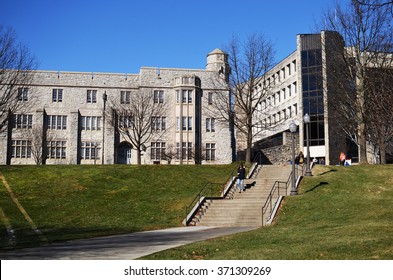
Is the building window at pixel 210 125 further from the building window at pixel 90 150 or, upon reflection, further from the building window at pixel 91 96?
the building window at pixel 91 96

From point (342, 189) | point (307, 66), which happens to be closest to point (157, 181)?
point (342, 189)

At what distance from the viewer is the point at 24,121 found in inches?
2296

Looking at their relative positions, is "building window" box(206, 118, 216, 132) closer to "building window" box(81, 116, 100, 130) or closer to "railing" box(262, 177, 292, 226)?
"building window" box(81, 116, 100, 130)

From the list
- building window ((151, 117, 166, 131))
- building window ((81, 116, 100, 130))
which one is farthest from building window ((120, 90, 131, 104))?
building window ((151, 117, 166, 131))

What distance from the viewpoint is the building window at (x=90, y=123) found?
59.8 meters

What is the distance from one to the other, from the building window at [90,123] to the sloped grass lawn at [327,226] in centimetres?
3178

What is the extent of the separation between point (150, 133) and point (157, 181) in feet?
72.8

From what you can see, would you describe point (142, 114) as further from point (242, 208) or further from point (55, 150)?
point (242, 208)

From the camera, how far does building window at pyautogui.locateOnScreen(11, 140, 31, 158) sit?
5772 centimetres

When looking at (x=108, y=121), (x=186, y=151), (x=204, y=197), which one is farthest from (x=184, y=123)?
(x=204, y=197)

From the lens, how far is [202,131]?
6097 cm

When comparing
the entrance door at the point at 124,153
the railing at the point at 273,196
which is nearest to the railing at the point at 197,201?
the railing at the point at 273,196

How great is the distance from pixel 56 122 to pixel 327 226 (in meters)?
45.0
